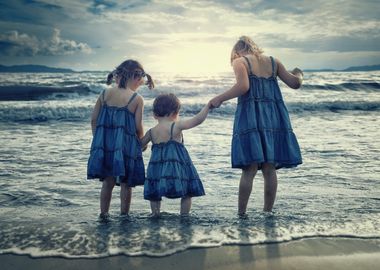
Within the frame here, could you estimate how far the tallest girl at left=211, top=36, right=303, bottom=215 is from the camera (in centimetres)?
374

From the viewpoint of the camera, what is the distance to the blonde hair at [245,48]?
12.8ft

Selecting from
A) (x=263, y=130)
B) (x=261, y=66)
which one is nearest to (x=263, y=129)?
(x=263, y=130)

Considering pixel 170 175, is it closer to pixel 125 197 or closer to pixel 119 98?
pixel 125 197

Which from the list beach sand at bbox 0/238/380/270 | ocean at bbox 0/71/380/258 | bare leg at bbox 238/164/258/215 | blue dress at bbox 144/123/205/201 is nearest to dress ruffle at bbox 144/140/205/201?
blue dress at bbox 144/123/205/201

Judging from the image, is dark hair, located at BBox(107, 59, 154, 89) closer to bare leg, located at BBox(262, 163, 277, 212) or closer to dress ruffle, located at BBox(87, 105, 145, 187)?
dress ruffle, located at BBox(87, 105, 145, 187)

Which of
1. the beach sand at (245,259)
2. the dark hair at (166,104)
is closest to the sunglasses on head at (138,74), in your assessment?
the dark hair at (166,104)

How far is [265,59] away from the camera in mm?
3902

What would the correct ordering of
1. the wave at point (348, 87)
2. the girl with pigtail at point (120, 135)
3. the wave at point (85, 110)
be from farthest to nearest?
the wave at point (348, 87)
the wave at point (85, 110)
the girl with pigtail at point (120, 135)

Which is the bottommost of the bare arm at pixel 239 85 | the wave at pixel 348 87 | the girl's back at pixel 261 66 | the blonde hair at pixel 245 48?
the bare arm at pixel 239 85

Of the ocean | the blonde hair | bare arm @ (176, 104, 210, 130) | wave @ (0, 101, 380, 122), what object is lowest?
the ocean

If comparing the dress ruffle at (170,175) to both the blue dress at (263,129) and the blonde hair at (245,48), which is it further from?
the blonde hair at (245,48)

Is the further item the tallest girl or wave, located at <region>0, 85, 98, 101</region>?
wave, located at <region>0, 85, 98, 101</region>

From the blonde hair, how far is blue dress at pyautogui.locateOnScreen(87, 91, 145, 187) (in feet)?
3.54

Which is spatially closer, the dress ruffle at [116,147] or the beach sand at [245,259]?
the beach sand at [245,259]
